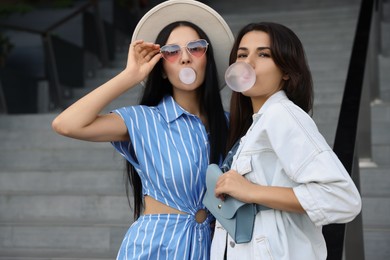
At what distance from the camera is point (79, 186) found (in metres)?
4.41

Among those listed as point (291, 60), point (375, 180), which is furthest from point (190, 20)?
point (375, 180)

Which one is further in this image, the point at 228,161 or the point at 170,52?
the point at 170,52

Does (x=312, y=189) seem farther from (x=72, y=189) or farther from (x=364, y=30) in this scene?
(x=72, y=189)

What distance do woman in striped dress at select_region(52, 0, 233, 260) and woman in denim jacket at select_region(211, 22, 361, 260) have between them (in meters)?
0.22

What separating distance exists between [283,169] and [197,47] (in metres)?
0.59

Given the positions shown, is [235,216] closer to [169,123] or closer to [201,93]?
[169,123]

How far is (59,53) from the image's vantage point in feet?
21.6

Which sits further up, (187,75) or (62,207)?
(187,75)

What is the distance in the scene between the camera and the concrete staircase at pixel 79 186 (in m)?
3.76

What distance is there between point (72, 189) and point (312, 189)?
304 cm

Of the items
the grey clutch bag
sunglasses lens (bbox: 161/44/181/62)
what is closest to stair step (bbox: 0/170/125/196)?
sunglasses lens (bbox: 161/44/181/62)

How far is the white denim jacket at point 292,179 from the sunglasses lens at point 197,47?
1.28 feet

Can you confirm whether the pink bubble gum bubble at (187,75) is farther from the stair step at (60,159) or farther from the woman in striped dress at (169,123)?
the stair step at (60,159)

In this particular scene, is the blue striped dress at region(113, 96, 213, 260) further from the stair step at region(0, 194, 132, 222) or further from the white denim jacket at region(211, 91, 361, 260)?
the stair step at region(0, 194, 132, 222)
